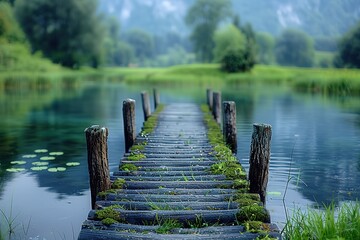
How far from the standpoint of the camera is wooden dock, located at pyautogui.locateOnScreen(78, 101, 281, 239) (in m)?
6.81

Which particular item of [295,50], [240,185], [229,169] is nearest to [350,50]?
[295,50]

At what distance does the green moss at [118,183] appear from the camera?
8.75m

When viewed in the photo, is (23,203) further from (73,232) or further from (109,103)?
(109,103)

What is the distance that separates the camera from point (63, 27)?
76875 millimetres

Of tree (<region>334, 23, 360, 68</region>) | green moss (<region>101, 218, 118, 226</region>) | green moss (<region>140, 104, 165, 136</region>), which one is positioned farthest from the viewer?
tree (<region>334, 23, 360, 68</region>)

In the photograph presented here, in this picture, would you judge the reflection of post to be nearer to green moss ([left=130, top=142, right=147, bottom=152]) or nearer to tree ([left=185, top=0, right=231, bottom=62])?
green moss ([left=130, top=142, right=147, bottom=152])

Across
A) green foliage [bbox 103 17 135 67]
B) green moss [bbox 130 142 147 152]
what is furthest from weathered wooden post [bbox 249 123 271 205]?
green foliage [bbox 103 17 135 67]

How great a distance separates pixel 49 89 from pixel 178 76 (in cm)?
2268

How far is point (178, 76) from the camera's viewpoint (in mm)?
68438

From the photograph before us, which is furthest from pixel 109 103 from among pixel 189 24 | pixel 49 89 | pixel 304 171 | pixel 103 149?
pixel 189 24

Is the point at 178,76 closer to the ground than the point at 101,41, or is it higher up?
closer to the ground

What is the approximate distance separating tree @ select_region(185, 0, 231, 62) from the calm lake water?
67.7 metres

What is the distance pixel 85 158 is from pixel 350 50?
73.3m

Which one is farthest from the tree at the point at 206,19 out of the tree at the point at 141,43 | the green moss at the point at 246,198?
the green moss at the point at 246,198
